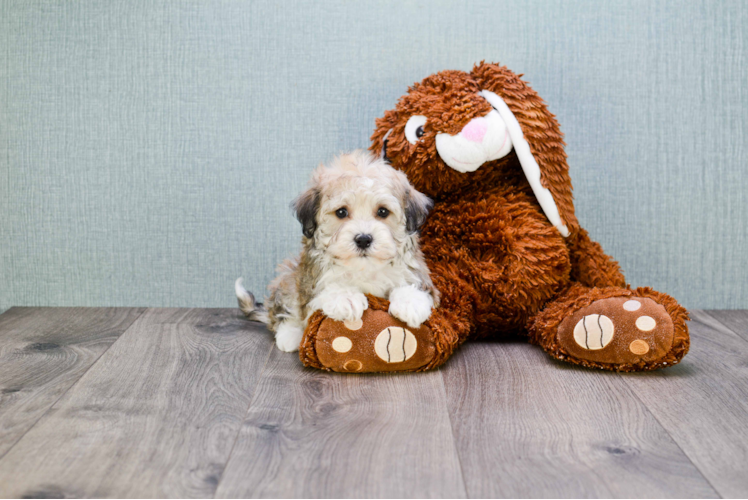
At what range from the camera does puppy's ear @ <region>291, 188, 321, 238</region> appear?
74.5 inches

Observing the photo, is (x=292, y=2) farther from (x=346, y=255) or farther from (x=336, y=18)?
(x=346, y=255)

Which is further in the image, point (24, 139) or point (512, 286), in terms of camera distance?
point (24, 139)

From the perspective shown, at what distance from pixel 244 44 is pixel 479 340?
1380mm

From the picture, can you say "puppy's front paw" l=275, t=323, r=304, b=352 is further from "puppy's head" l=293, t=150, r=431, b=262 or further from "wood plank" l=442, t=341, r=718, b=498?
"wood plank" l=442, t=341, r=718, b=498

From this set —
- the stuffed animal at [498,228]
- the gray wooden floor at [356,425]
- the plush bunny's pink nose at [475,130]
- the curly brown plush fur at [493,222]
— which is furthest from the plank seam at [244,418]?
the plush bunny's pink nose at [475,130]

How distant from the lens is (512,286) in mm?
2082

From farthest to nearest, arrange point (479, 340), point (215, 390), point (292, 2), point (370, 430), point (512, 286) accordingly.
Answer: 1. point (292, 2)
2. point (479, 340)
3. point (512, 286)
4. point (215, 390)
5. point (370, 430)

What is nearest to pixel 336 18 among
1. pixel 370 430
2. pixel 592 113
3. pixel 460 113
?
pixel 460 113

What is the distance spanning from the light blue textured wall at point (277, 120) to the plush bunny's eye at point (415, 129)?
44 cm

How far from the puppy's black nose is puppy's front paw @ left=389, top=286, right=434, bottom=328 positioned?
0.20 m

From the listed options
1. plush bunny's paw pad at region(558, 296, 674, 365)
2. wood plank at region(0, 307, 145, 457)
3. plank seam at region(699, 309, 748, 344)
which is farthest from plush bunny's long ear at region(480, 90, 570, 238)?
wood plank at region(0, 307, 145, 457)

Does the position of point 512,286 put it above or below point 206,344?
above

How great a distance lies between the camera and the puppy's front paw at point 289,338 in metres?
2.11

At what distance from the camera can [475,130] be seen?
2072 mm
